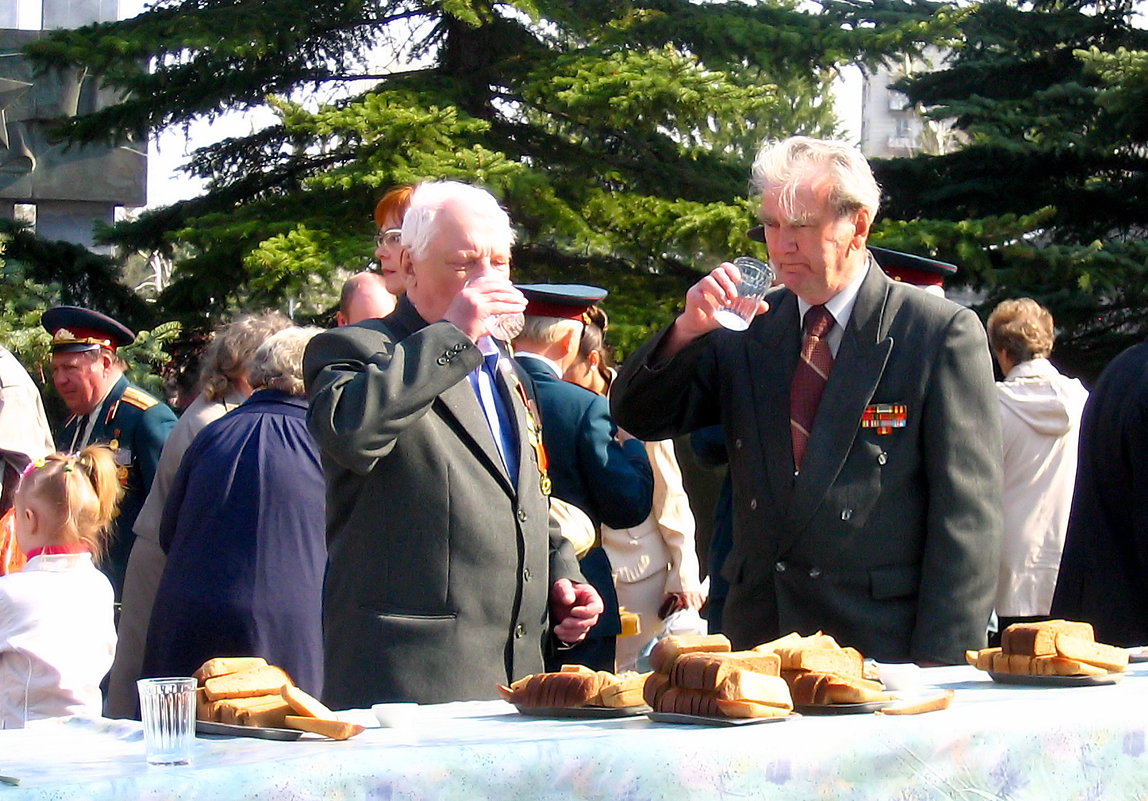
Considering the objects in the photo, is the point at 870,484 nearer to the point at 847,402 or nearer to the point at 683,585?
the point at 847,402

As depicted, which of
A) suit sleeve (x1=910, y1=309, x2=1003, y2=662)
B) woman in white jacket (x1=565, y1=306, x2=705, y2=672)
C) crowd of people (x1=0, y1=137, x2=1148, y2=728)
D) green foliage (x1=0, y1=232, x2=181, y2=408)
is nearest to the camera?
crowd of people (x1=0, y1=137, x2=1148, y2=728)

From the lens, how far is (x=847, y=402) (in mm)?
3627

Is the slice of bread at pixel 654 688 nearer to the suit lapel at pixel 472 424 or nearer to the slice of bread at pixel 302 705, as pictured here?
the slice of bread at pixel 302 705

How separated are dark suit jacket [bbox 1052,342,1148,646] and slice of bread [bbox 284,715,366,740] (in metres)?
2.74

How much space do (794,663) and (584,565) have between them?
8.47ft

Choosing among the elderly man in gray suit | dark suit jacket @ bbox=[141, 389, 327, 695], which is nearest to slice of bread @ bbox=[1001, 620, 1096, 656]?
the elderly man in gray suit

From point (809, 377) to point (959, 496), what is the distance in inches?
17.6

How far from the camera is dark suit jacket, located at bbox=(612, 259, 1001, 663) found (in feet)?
11.7

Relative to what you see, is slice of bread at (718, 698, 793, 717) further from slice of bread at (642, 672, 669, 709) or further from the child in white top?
the child in white top

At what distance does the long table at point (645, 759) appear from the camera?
200cm

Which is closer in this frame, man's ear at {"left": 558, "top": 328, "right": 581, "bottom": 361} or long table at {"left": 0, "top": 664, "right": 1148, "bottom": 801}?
long table at {"left": 0, "top": 664, "right": 1148, "bottom": 801}

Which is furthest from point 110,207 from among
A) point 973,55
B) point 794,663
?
Answer: point 794,663

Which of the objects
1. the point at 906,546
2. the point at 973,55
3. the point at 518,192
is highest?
the point at 973,55

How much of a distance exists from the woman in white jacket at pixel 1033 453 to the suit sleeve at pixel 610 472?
281 cm
